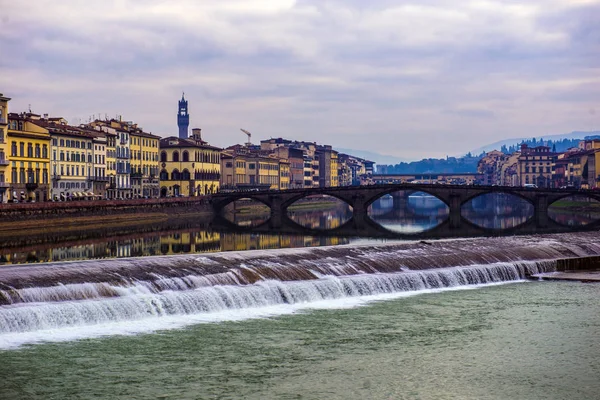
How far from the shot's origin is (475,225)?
92000 millimetres

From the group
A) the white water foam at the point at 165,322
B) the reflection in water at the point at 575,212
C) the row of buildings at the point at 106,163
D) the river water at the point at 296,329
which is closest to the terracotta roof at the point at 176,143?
the row of buildings at the point at 106,163

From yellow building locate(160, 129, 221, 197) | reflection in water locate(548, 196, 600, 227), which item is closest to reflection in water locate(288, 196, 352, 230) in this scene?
yellow building locate(160, 129, 221, 197)

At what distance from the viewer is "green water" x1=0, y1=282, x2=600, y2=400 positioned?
74.1 ft

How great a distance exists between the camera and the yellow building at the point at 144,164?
121m

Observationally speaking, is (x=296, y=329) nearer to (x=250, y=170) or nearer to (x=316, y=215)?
(x=316, y=215)

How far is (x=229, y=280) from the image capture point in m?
35.3

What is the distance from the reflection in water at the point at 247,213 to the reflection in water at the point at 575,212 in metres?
32.3

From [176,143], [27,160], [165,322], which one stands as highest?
[176,143]

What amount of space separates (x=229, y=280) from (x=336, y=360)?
10403 mm

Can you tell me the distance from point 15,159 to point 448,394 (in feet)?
235

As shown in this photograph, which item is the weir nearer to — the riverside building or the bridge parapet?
the bridge parapet

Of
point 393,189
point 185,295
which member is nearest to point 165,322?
point 185,295

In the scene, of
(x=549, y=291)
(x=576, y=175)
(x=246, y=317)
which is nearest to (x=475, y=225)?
(x=549, y=291)

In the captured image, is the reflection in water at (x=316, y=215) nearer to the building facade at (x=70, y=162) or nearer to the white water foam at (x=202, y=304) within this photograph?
the building facade at (x=70, y=162)
